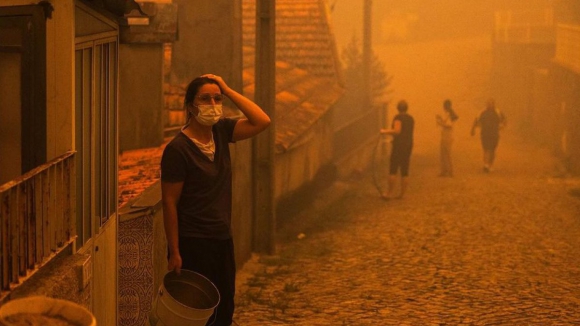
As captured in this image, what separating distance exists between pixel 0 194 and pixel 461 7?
68596 millimetres

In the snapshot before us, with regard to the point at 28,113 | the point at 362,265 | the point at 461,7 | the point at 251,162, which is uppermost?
the point at 461,7

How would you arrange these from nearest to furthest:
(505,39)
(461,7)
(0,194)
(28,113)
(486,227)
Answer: (0,194) → (28,113) → (486,227) → (505,39) → (461,7)

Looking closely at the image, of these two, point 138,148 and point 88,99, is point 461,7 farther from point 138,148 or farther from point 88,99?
point 88,99

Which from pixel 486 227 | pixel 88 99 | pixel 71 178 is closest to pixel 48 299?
pixel 71 178

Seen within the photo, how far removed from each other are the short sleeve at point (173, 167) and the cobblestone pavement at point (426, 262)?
2.95 m

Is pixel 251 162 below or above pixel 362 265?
above

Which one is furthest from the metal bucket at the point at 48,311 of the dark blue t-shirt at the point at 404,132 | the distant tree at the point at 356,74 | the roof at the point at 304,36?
the distant tree at the point at 356,74

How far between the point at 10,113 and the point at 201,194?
1.21 meters

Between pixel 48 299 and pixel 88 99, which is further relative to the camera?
pixel 88 99

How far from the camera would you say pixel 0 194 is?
4.17 meters

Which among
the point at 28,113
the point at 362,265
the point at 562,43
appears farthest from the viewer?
the point at 562,43

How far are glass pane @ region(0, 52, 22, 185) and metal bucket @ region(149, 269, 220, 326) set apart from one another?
3.54 feet

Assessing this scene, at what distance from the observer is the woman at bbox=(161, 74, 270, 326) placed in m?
5.78

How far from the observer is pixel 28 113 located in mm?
5113
